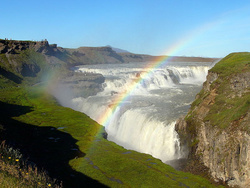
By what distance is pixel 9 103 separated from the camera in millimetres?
47000

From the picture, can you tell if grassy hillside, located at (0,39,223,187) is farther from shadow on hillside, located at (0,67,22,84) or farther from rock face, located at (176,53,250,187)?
shadow on hillside, located at (0,67,22,84)

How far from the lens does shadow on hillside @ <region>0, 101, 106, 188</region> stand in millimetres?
16766

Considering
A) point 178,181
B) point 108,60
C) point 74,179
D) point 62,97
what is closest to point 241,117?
point 178,181

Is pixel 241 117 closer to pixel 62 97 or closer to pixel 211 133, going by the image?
pixel 211 133

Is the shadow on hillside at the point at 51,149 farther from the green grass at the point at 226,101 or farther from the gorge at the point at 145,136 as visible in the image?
the green grass at the point at 226,101

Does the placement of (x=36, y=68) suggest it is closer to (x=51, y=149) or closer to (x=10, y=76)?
(x=10, y=76)

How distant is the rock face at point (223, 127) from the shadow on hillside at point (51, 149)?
11926 mm

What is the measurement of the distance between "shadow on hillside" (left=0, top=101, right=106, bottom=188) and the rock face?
1193 cm

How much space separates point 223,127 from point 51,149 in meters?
17.2

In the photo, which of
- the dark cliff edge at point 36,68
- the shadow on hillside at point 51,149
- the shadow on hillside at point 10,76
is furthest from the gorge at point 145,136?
the shadow on hillside at point 10,76

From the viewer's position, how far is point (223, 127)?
2220 centimetres

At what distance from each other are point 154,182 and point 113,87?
55.5 meters

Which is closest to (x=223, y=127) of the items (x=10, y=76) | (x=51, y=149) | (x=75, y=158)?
(x=75, y=158)

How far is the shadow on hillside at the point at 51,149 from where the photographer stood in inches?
660
